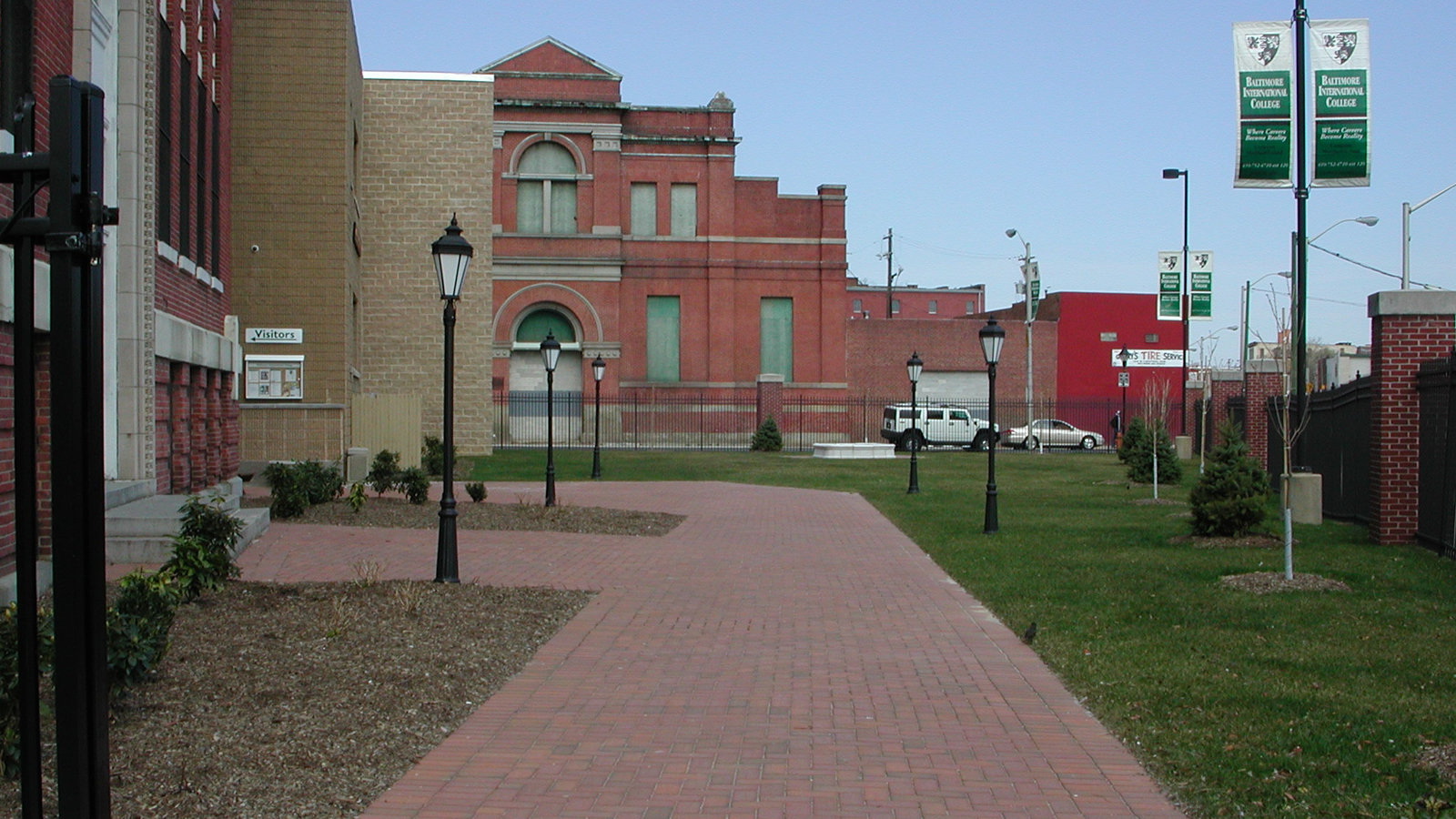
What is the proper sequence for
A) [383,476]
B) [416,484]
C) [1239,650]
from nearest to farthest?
[1239,650] → [416,484] → [383,476]

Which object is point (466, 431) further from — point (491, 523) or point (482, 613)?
point (482, 613)

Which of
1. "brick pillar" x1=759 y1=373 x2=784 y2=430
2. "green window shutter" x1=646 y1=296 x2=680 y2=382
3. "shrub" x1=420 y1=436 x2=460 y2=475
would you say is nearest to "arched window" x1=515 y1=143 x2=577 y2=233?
"green window shutter" x1=646 y1=296 x2=680 y2=382

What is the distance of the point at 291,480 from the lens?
60.9ft

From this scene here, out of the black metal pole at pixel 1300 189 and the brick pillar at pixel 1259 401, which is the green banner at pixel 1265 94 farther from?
the brick pillar at pixel 1259 401

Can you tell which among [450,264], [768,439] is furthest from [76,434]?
[768,439]

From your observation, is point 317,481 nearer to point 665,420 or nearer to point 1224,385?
point 1224,385

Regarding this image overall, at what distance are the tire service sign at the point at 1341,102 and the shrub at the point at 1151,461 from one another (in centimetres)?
1408

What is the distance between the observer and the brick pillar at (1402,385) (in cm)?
1531

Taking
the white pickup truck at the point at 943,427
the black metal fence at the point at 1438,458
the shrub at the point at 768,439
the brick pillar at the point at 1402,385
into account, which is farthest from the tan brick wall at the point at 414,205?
the black metal fence at the point at 1438,458

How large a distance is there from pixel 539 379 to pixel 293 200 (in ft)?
95.4

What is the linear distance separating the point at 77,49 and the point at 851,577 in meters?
8.99

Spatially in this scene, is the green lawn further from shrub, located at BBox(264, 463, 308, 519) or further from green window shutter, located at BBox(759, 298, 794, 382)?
green window shutter, located at BBox(759, 298, 794, 382)

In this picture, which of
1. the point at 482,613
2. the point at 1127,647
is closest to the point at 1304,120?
the point at 1127,647

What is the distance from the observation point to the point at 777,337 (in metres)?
58.3
